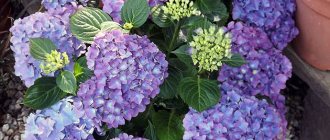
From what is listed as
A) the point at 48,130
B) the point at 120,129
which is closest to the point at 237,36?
the point at 120,129

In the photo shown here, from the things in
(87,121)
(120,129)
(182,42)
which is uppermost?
(182,42)

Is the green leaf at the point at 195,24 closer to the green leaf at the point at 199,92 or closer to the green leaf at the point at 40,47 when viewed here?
the green leaf at the point at 199,92

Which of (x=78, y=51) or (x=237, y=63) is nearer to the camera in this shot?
(x=237, y=63)

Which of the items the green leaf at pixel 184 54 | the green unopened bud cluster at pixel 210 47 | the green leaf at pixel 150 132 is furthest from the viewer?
the green leaf at pixel 150 132

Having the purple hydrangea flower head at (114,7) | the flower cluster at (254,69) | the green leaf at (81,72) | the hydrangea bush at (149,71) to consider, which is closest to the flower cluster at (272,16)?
the hydrangea bush at (149,71)

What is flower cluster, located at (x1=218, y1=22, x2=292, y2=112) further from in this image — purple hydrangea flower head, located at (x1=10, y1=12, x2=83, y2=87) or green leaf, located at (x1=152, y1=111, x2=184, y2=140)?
purple hydrangea flower head, located at (x1=10, y1=12, x2=83, y2=87)

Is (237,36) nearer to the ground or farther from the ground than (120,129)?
farther from the ground

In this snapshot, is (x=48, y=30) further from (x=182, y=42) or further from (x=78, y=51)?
(x=182, y=42)

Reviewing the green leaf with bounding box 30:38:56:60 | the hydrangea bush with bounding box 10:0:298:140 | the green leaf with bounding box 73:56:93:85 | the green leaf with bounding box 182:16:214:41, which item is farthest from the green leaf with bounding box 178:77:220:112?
the green leaf with bounding box 30:38:56:60
